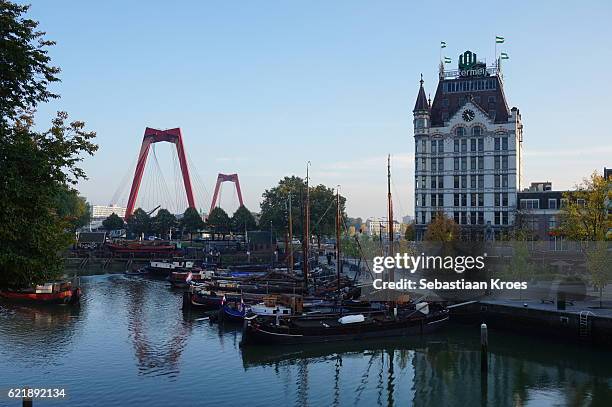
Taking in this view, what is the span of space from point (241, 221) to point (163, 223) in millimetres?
18342

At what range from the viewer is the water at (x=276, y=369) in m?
28.6

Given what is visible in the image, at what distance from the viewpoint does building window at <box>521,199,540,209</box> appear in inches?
3447

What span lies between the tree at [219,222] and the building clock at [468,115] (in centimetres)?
6179

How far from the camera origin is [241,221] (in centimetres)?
13288

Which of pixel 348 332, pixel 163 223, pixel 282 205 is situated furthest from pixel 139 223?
pixel 348 332

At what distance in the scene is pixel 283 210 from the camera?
117 m

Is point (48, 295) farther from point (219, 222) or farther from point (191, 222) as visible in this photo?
point (219, 222)

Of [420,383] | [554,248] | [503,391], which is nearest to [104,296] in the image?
[420,383]

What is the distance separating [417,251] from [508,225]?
19.5 m

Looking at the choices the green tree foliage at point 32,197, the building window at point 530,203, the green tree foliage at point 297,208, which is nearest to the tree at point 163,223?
the green tree foliage at point 297,208

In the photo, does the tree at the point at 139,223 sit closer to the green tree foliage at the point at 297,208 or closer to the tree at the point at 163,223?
the tree at the point at 163,223

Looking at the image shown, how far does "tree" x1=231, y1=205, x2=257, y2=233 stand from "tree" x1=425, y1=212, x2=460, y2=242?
2313 inches

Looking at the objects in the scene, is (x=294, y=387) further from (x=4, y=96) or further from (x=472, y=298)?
(x=472, y=298)

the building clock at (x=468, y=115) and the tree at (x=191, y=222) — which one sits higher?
the building clock at (x=468, y=115)
